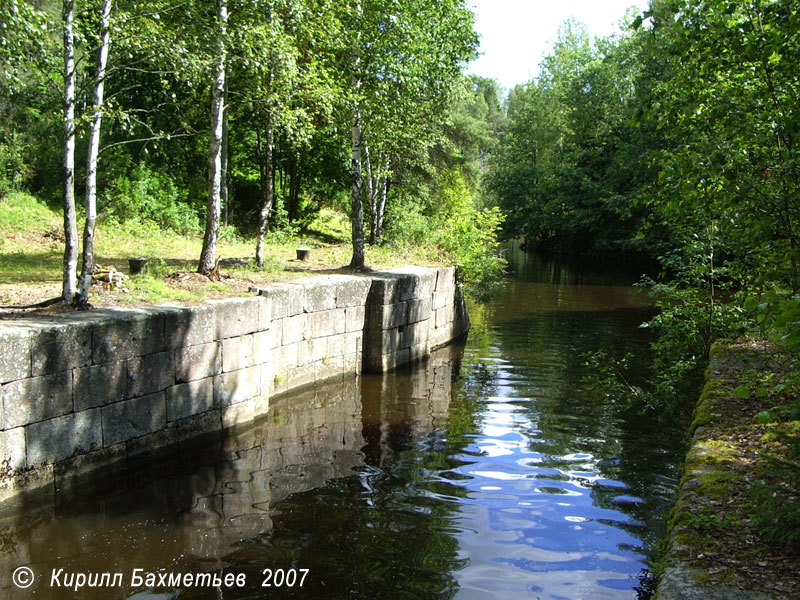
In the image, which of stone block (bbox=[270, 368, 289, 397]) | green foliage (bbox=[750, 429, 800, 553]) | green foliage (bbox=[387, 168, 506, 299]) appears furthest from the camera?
green foliage (bbox=[387, 168, 506, 299])

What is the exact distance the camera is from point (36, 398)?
713cm

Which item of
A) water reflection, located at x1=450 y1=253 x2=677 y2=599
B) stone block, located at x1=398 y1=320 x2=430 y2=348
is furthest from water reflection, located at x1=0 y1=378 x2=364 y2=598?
stone block, located at x1=398 y1=320 x2=430 y2=348

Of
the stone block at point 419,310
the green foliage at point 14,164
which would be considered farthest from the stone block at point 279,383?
the green foliage at point 14,164

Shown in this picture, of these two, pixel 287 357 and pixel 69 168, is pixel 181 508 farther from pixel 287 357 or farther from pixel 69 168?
pixel 287 357

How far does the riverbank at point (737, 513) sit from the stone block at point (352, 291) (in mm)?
7282

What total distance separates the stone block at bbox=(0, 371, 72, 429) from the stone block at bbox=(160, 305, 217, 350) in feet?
4.90

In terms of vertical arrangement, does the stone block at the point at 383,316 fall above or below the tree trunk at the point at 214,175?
below

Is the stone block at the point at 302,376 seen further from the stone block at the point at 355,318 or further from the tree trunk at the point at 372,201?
the tree trunk at the point at 372,201

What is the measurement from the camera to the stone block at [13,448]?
22.5 ft

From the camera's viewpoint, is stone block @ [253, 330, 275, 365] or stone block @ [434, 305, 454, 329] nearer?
stone block @ [253, 330, 275, 365]

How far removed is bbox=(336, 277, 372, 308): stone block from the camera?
42.6 feet

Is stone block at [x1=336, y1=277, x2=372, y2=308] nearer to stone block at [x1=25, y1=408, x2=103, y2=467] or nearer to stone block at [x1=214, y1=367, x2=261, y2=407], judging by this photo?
stone block at [x1=214, y1=367, x2=261, y2=407]

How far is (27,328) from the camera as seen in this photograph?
7.23 metres

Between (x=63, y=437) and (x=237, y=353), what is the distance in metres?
2.91
